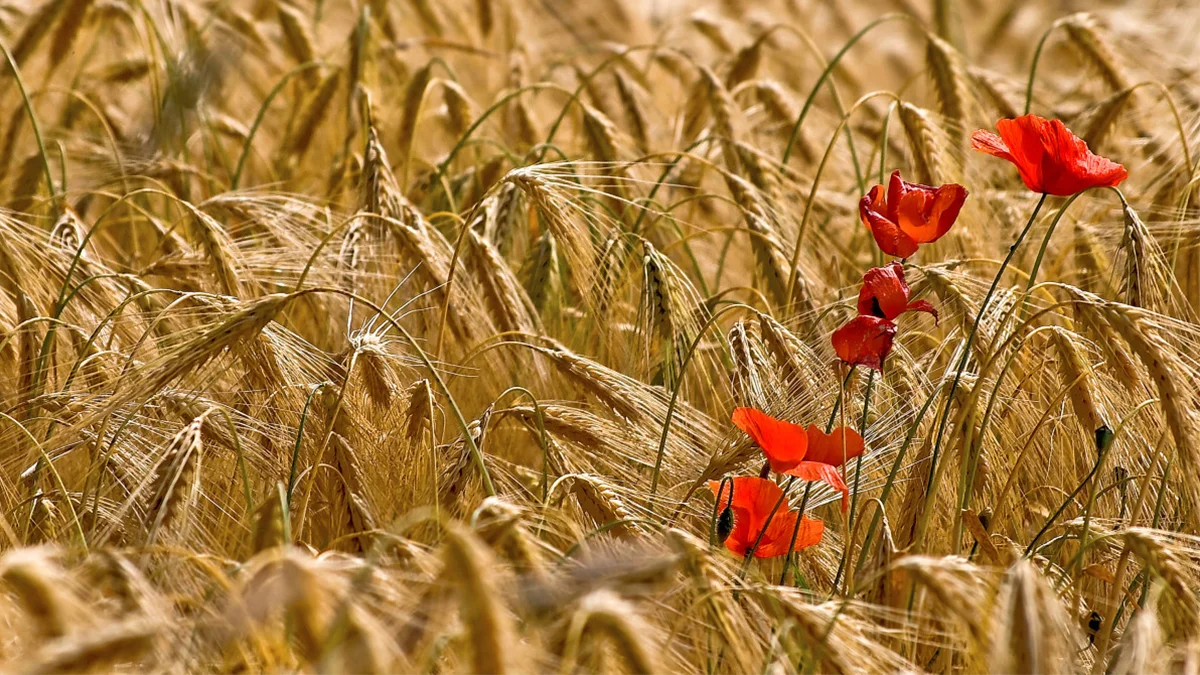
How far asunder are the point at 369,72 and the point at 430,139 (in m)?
0.73

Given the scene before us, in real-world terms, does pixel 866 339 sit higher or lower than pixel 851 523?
higher

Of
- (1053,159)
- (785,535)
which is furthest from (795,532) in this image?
(1053,159)

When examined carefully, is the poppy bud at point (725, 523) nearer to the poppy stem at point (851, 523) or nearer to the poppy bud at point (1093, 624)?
the poppy stem at point (851, 523)

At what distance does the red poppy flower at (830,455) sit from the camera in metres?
1.24

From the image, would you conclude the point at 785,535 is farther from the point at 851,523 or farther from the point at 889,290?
the point at 889,290

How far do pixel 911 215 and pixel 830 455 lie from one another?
28 cm

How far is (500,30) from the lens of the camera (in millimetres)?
4492

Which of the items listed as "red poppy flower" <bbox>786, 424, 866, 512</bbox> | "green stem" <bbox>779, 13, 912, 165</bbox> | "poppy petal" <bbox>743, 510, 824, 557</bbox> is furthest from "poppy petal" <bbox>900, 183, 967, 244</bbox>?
"green stem" <bbox>779, 13, 912, 165</bbox>

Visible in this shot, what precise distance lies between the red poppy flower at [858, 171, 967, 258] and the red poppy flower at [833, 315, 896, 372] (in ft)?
0.31

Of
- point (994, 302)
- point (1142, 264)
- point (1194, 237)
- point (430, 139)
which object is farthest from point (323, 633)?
point (430, 139)

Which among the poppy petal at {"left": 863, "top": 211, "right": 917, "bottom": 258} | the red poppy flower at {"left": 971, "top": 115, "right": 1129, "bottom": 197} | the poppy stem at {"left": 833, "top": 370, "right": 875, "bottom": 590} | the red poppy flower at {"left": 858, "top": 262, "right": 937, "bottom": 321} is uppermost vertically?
the red poppy flower at {"left": 971, "top": 115, "right": 1129, "bottom": 197}

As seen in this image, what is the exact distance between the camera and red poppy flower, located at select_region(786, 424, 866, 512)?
1.24 meters

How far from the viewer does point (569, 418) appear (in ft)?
5.08

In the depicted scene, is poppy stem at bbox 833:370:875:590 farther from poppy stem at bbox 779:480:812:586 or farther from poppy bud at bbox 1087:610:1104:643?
poppy bud at bbox 1087:610:1104:643
